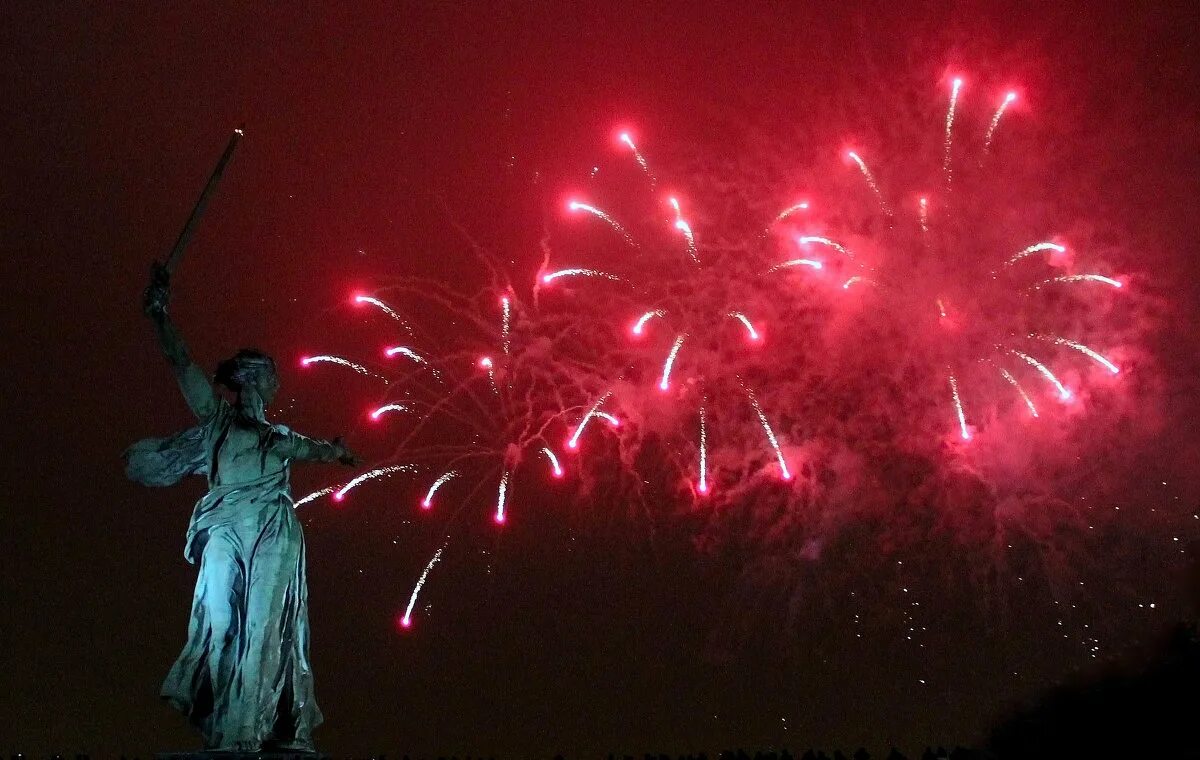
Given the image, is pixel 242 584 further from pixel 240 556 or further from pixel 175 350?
pixel 175 350

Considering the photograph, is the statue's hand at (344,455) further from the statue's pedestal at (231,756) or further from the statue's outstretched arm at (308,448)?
the statue's pedestal at (231,756)

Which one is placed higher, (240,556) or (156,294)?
(156,294)

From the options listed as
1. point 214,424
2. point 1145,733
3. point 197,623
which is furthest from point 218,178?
point 1145,733

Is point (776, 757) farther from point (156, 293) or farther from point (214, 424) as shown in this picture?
point (156, 293)

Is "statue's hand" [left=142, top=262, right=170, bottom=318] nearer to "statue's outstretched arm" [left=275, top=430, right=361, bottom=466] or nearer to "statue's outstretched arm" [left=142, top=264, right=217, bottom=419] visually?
"statue's outstretched arm" [left=142, top=264, right=217, bottom=419]

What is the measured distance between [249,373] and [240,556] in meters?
1.32

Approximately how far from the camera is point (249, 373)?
27.6 feet

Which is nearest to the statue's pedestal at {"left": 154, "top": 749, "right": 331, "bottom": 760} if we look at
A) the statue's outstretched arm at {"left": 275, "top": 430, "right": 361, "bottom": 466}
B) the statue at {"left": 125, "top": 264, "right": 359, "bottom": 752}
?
the statue at {"left": 125, "top": 264, "right": 359, "bottom": 752}

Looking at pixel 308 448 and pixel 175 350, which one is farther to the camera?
pixel 308 448

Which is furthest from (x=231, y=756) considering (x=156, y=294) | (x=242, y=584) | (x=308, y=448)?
(x=156, y=294)

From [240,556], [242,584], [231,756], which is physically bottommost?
[231,756]

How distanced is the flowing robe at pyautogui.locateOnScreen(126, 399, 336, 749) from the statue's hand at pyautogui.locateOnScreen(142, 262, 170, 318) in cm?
89

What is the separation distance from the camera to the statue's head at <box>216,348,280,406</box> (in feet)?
27.6

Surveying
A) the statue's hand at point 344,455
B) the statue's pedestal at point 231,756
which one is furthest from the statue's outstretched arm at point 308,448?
the statue's pedestal at point 231,756
